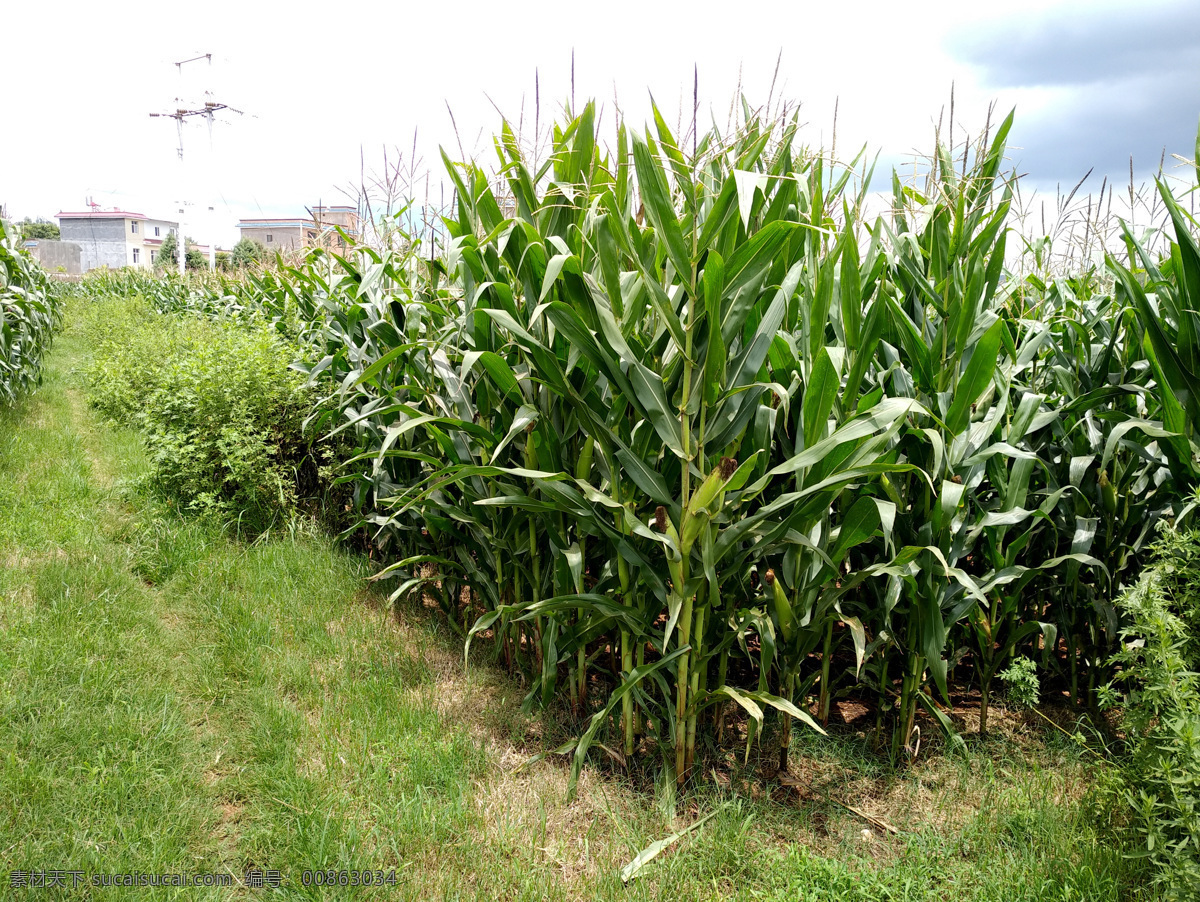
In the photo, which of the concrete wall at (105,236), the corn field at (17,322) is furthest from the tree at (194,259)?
the corn field at (17,322)

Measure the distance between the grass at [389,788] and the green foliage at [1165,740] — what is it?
20cm

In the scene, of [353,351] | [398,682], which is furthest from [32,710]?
[353,351]

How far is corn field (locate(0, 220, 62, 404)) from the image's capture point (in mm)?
6691

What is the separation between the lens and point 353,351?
13.1 ft

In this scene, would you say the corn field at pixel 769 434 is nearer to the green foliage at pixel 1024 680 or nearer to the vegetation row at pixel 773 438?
the vegetation row at pixel 773 438

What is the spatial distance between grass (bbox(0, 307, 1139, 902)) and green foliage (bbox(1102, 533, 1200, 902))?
204mm

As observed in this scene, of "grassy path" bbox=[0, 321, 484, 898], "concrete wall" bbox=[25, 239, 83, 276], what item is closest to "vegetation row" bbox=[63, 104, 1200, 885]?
"grassy path" bbox=[0, 321, 484, 898]

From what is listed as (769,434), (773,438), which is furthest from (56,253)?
(769,434)

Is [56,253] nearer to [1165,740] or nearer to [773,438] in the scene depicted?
[773,438]

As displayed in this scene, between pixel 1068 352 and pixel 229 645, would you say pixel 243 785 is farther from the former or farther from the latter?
pixel 1068 352

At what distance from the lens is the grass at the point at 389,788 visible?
220 centimetres

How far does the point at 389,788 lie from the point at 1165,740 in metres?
2.31

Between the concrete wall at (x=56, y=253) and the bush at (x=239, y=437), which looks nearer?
the bush at (x=239, y=437)

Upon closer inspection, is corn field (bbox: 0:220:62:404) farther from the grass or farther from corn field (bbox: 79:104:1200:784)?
corn field (bbox: 79:104:1200:784)
